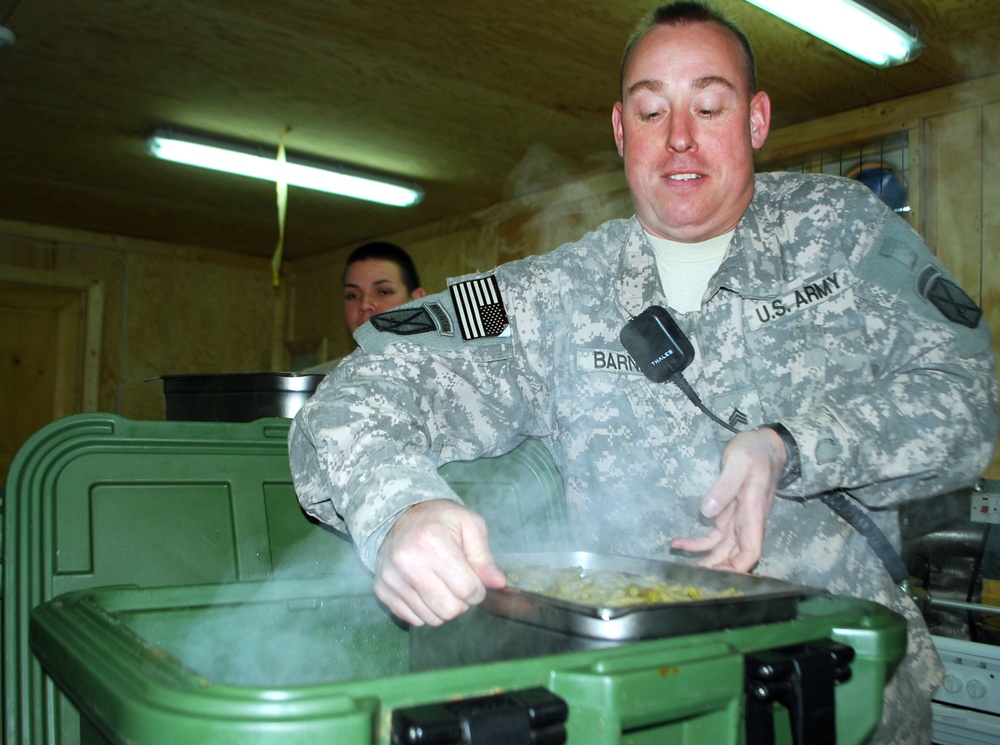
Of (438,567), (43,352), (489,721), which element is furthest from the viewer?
(43,352)

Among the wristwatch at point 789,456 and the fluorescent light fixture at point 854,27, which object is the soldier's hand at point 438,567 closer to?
the wristwatch at point 789,456

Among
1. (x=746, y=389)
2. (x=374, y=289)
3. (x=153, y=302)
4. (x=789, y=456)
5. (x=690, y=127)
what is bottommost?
(x=789, y=456)

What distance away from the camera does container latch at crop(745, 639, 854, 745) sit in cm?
74

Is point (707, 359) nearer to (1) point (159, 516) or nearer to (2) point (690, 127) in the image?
(2) point (690, 127)

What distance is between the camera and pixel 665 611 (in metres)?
0.79

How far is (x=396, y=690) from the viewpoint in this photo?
1.92ft

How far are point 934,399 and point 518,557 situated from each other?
0.69 m

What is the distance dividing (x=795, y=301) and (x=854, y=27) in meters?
1.51

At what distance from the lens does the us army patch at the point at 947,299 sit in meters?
1.35

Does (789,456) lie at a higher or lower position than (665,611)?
higher

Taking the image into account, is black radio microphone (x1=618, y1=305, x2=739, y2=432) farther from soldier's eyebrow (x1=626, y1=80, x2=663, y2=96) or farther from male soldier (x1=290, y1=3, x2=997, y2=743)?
soldier's eyebrow (x1=626, y1=80, x2=663, y2=96)

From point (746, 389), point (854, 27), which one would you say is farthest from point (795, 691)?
point (854, 27)

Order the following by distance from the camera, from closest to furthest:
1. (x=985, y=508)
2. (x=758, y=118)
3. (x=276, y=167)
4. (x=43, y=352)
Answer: (x=758, y=118)
(x=985, y=508)
(x=276, y=167)
(x=43, y=352)

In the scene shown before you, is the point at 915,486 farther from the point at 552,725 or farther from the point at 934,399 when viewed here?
the point at 552,725
